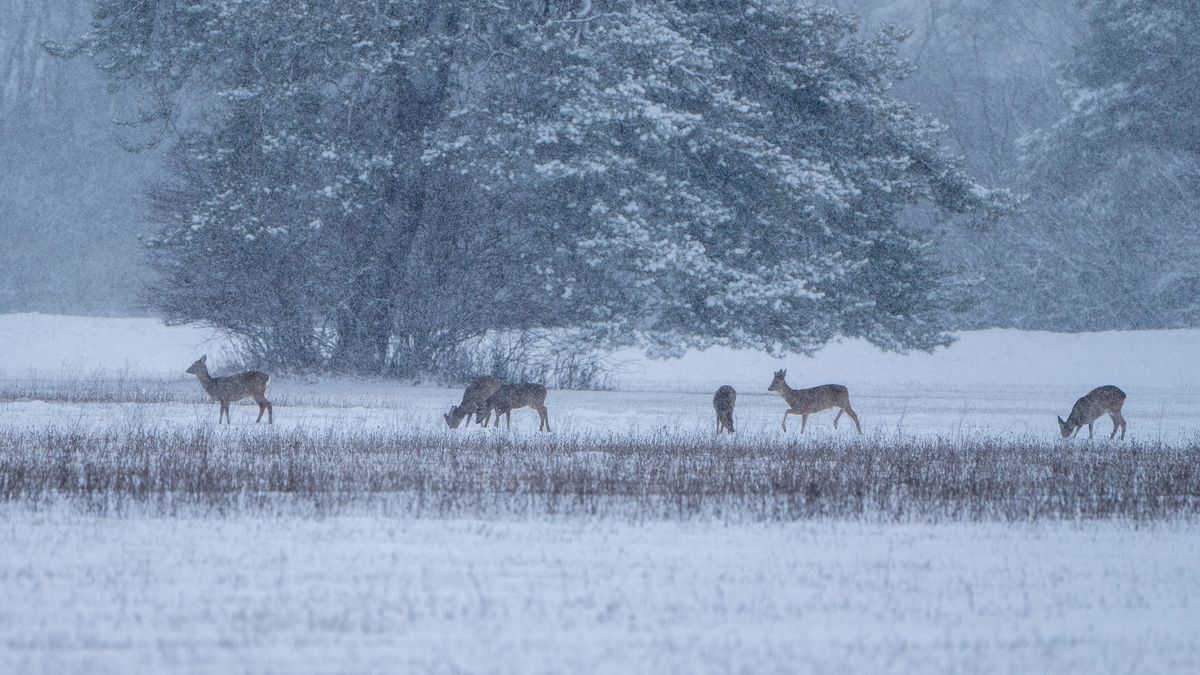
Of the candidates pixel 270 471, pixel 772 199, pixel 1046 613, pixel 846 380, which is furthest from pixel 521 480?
pixel 846 380

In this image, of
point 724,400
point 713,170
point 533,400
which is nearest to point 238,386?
point 533,400

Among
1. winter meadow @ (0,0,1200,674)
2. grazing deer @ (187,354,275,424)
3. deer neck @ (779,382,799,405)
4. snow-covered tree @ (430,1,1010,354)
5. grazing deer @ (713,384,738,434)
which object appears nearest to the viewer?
winter meadow @ (0,0,1200,674)

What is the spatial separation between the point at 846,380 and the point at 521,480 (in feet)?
102

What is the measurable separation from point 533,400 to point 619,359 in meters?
26.0

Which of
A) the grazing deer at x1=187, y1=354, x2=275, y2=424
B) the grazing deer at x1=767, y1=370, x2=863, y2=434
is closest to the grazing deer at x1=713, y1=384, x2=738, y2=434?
the grazing deer at x1=767, y1=370, x2=863, y2=434

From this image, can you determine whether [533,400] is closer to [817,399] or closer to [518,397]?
[518,397]

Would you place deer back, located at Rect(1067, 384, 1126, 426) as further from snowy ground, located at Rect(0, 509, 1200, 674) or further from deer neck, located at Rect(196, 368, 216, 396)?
deer neck, located at Rect(196, 368, 216, 396)

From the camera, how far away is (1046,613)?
6.96 metres

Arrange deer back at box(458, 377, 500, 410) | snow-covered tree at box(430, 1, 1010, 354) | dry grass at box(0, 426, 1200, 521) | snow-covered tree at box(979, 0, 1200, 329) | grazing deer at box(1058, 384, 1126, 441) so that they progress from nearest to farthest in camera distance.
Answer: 1. dry grass at box(0, 426, 1200, 521)
2. grazing deer at box(1058, 384, 1126, 441)
3. deer back at box(458, 377, 500, 410)
4. snow-covered tree at box(430, 1, 1010, 354)
5. snow-covered tree at box(979, 0, 1200, 329)

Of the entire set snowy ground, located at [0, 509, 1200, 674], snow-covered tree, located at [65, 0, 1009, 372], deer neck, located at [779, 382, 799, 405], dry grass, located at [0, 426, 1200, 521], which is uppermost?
snow-covered tree, located at [65, 0, 1009, 372]

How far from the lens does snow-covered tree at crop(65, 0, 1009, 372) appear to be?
2723 centimetres

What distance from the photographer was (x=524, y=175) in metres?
27.7

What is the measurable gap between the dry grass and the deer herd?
2832 millimetres

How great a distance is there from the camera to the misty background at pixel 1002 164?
49219 mm
